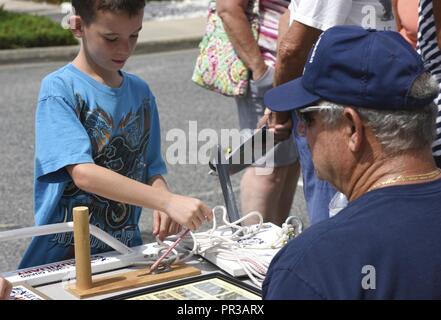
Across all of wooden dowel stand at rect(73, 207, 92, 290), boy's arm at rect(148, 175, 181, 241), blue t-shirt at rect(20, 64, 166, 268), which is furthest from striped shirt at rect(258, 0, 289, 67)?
wooden dowel stand at rect(73, 207, 92, 290)

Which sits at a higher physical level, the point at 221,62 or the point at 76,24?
the point at 76,24

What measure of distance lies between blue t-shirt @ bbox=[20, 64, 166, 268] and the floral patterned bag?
1372 millimetres

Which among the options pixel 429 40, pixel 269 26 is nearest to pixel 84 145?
pixel 429 40

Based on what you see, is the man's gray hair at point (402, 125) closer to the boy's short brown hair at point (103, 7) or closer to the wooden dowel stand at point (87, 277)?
the wooden dowel stand at point (87, 277)

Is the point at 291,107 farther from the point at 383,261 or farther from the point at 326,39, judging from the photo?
the point at 383,261

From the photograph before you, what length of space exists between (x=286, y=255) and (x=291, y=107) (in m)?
0.44

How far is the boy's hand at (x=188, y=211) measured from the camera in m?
2.68

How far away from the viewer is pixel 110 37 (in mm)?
2961

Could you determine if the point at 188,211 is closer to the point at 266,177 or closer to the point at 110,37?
the point at 110,37

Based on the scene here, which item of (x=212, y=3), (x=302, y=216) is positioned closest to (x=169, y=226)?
(x=212, y=3)

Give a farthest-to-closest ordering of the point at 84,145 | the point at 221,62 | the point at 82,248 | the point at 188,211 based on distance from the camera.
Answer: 1. the point at 221,62
2. the point at 84,145
3. the point at 188,211
4. the point at 82,248

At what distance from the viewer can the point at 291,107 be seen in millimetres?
2234

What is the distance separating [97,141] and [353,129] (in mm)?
1108

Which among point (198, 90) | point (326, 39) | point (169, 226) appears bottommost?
point (198, 90)
